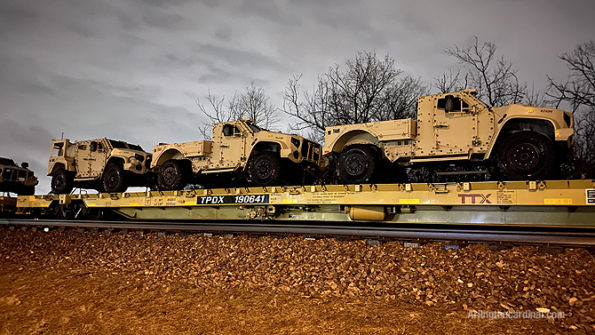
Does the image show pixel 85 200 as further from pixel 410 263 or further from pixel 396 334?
pixel 396 334

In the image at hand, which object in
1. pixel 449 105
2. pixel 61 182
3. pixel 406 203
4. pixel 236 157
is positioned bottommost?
pixel 406 203

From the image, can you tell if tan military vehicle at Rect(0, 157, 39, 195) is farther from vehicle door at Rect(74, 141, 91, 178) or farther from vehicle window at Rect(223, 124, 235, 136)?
vehicle window at Rect(223, 124, 235, 136)

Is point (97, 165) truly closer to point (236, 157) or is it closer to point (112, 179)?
point (112, 179)

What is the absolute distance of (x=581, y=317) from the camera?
12.4 ft

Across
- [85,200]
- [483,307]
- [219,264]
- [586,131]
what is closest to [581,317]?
[483,307]

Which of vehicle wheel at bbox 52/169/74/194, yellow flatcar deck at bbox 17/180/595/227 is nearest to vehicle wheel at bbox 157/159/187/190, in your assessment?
yellow flatcar deck at bbox 17/180/595/227

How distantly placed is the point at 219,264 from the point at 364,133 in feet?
15.2

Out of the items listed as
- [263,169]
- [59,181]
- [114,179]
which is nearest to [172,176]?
[114,179]

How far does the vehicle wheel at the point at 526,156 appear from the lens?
275 inches

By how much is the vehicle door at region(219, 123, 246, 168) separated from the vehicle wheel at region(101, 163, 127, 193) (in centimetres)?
411

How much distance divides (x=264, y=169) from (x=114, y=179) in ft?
19.6

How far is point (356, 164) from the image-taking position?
8.77 metres

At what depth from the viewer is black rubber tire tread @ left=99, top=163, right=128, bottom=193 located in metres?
12.7

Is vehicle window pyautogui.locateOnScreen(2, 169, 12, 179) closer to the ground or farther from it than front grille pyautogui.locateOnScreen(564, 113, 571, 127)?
closer to the ground
